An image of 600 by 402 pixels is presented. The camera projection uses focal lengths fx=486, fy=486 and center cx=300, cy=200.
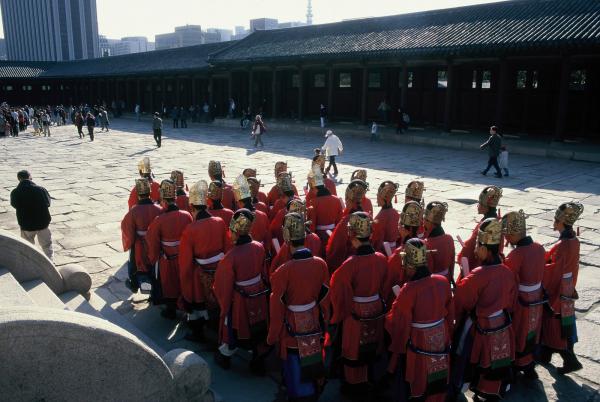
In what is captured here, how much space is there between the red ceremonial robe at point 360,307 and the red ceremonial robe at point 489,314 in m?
0.69

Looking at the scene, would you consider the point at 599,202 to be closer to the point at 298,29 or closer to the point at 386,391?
the point at 386,391

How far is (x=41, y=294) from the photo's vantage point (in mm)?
5219

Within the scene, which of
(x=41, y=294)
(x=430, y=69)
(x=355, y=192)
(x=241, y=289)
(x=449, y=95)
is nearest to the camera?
(x=241, y=289)

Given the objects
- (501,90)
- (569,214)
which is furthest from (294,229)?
(501,90)

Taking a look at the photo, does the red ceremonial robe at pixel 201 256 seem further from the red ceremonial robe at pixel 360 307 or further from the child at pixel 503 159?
the child at pixel 503 159

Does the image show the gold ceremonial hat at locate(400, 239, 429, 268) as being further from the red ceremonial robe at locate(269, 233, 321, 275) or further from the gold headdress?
the red ceremonial robe at locate(269, 233, 321, 275)

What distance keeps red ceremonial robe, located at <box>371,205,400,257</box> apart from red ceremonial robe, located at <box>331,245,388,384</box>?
1.45m

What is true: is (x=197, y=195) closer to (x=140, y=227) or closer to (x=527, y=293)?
(x=140, y=227)

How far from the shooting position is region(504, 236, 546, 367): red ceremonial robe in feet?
14.3

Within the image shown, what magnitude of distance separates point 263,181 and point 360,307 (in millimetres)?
10302

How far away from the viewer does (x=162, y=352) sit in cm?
516

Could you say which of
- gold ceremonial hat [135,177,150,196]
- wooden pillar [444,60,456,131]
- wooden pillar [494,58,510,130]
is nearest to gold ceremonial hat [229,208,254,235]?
gold ceremonial hat [135,177,150,196]

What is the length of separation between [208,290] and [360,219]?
82.0 inches

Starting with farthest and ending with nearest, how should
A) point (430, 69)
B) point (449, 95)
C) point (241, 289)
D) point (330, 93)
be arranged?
point (330, 93), point (430, 69), point (449, 95), point (241, 289)
